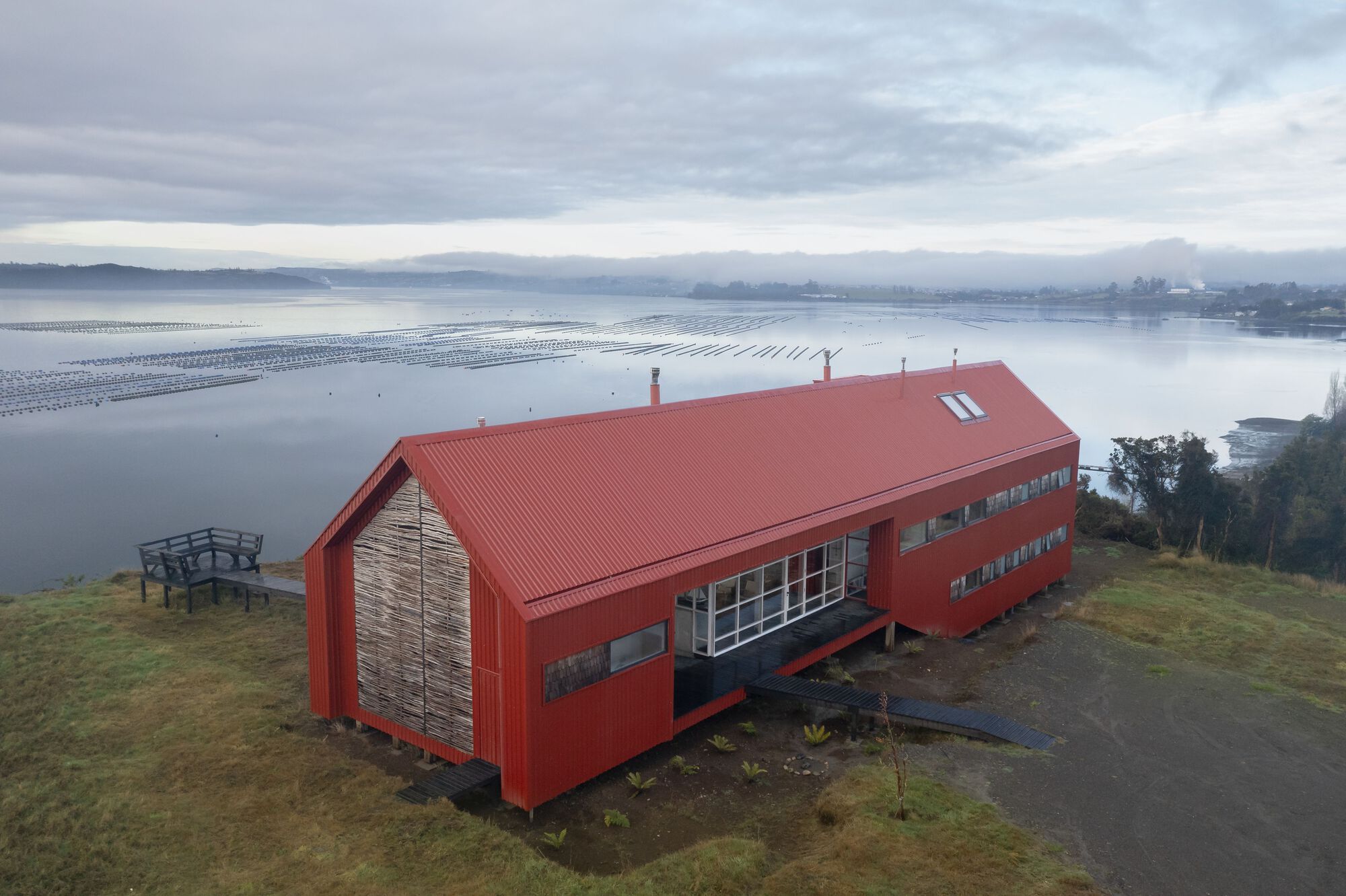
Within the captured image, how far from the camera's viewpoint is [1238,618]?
2892cm

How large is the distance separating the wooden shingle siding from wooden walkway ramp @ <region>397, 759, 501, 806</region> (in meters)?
0.70

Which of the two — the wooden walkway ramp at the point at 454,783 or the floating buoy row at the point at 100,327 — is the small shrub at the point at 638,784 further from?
the floating buoy row at the point at 100,327

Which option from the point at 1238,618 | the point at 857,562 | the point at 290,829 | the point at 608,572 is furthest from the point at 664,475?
the point at 1238,618

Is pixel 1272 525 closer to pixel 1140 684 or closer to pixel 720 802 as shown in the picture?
pixel 1140 684

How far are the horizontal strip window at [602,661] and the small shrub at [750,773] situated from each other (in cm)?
245

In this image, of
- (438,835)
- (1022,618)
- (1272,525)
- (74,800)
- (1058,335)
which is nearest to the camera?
(438,835)

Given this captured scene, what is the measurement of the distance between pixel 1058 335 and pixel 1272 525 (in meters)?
150

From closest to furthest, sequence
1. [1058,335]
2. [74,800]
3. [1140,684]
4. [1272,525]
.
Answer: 1. [74,800]
2. [1140,684]
3. [1272,525]
4. [1058,335]

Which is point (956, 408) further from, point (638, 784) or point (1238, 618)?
point (638, 784)

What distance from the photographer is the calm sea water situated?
47062 millimetres

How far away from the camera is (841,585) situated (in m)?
22.9

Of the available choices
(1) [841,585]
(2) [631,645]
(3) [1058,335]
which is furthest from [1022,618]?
(3) [1058,335]

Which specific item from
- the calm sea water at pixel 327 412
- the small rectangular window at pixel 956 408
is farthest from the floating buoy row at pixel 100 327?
the small rectangular window at pixel 956 408

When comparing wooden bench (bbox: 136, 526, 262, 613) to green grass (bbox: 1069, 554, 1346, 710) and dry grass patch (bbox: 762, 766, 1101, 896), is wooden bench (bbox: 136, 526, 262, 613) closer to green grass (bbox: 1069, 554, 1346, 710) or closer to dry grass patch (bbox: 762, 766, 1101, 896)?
dry grass patch (bbox: 762, 766, 1101, 896)
